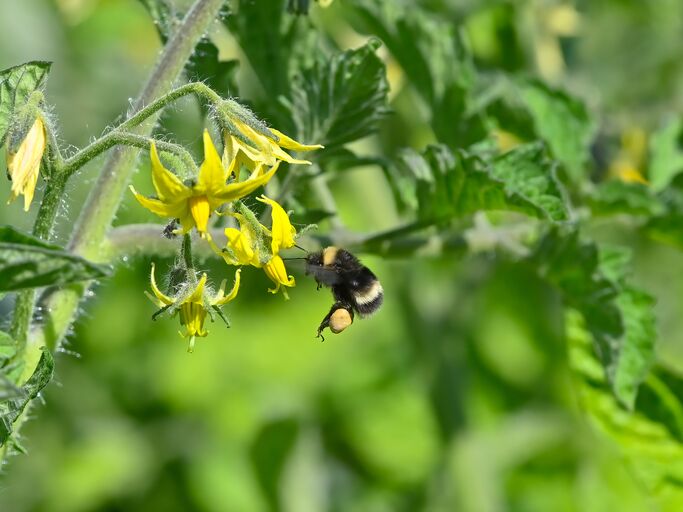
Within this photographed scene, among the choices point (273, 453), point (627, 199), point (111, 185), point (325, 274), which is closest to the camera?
point (111, 185)

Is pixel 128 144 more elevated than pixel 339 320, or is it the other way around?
pixel 128 144

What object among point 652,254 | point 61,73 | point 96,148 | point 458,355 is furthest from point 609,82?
point 96,148

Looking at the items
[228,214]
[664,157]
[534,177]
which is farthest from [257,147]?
[664,157]

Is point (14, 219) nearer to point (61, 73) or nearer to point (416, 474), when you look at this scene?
point (61, 73)

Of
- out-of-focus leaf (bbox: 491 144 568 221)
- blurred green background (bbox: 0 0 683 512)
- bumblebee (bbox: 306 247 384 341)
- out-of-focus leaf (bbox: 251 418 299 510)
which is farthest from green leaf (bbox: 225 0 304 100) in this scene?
out-of-focus leaf (bbox: 251 418 299 510)

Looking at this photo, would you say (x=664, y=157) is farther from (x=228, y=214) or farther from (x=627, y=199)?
(x=228, y=214)
